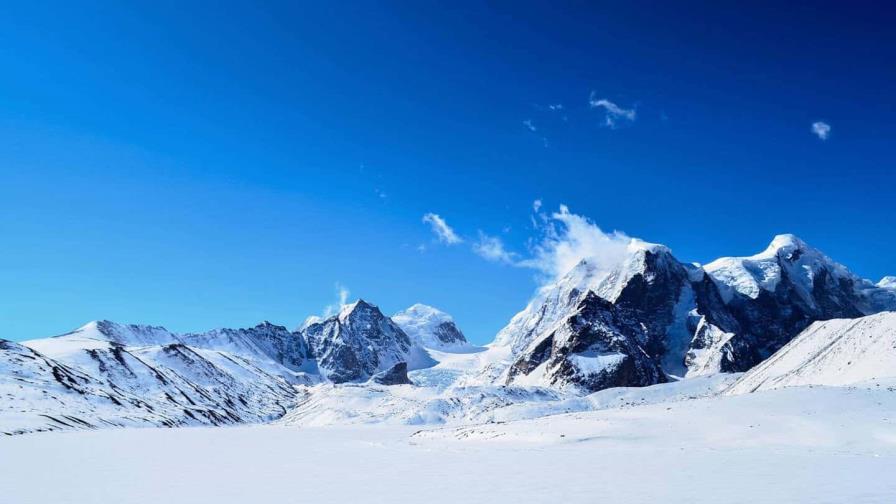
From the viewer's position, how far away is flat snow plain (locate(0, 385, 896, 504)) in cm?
1566

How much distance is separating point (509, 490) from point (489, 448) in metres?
14.5

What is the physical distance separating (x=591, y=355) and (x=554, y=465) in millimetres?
145402

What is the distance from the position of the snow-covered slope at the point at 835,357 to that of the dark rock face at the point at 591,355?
43668 mm

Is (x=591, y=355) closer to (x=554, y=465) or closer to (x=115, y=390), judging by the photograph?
(x=115, y=390)

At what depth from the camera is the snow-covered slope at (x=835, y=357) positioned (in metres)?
68.9

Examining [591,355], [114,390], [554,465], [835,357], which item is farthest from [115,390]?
[835,357]

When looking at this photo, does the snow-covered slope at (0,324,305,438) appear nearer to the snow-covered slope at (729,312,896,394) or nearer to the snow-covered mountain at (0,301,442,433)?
the snow-covered mountain at (0,301,442,433)

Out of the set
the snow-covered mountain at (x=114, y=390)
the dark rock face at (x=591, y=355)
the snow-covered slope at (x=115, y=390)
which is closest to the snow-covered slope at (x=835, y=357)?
the dark rock face at (x=591, y=355)

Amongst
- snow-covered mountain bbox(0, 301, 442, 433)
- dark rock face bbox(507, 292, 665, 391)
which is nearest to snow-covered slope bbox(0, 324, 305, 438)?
snow-covered mountain bbox(0, 301, 442, 433)

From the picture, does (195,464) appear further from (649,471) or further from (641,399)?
(641,399)

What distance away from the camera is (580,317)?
174 metres

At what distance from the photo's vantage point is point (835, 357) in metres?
79.0

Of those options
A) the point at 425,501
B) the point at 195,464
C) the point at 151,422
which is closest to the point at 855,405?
the point at 425,501

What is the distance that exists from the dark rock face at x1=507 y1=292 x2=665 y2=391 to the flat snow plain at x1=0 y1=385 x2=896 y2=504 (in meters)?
110
